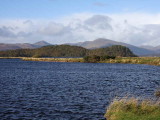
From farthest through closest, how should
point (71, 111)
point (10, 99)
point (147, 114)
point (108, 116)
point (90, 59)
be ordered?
point (90, 59), point (10, 99), point (71, 111), point (108, 116), point (147, 114)

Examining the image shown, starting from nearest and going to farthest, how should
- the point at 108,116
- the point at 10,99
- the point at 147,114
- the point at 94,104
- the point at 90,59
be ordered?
the point at 147,114, the point at 108,116, the point at 94,104, the point at 10,99, the point at 90,59

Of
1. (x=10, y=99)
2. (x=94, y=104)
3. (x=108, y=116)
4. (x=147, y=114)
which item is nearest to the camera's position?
(x=147, y=114)

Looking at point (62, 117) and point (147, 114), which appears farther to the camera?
point (62, 117)

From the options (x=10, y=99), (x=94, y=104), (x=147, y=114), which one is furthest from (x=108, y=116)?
(x=10, y=99)

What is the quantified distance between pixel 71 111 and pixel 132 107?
704 centimetres

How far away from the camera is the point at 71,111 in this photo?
30.7 metres

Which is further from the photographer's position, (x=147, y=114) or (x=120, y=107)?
(x=120, y=107)

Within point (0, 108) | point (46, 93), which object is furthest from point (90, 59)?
point (0, 108)

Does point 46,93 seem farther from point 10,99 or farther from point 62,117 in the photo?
point 62,117

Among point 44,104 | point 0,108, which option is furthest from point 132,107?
point 0,108

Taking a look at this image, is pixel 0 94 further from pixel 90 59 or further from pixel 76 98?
pixel 90 59

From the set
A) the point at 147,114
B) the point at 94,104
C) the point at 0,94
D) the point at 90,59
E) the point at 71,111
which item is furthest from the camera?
the point at 90,59

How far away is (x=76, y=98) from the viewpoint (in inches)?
1518

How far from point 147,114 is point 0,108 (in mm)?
17073
